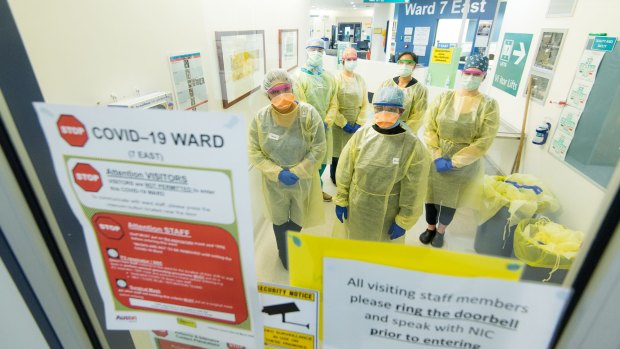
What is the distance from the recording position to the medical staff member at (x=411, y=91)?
2.92m

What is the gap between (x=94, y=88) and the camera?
3.07ft

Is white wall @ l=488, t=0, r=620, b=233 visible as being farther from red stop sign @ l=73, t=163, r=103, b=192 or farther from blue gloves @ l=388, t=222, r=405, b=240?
red stop sign @ l=73, t=163, r=103, b=192

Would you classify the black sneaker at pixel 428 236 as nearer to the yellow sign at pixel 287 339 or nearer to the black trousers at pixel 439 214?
the black trousers at pixel 439 214

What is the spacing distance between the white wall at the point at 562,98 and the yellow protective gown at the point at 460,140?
0.58m

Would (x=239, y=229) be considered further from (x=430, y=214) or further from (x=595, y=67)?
(x=595, y=67)

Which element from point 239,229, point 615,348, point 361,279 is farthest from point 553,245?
point 239,229

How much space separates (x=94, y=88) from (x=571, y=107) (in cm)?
286

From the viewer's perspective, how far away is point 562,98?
236 centimetres

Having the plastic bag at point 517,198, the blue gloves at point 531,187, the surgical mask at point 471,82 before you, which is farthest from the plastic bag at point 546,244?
the surgical mask at point 471,82

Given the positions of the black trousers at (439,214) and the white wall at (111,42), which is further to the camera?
the black trousers at (439,214)

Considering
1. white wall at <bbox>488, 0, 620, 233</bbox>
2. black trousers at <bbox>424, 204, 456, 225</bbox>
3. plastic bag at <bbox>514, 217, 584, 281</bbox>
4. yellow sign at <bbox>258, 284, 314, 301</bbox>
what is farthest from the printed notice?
black trousers at <bbox>424, 204, 456, 225</bbox>

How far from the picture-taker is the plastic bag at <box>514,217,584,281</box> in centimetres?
172

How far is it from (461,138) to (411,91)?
3.02ft

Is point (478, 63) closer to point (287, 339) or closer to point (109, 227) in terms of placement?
point (287, 339)
